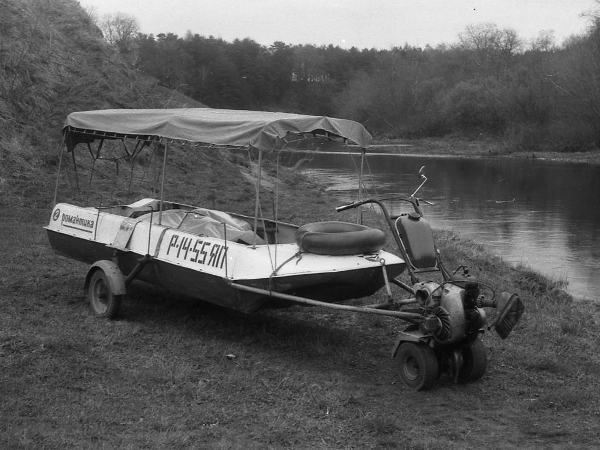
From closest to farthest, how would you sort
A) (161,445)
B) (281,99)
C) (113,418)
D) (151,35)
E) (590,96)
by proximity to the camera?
1. (161,445)
2. (113,418)
3. (590,96)
4. (151,35)
5. (281,99)

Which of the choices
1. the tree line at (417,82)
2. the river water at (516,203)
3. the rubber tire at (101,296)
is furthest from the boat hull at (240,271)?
the tree line at (417,82)

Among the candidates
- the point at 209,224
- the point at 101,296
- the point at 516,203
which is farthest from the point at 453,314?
the point at 516,203

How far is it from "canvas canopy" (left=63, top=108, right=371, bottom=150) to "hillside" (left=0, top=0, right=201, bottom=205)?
784 cm

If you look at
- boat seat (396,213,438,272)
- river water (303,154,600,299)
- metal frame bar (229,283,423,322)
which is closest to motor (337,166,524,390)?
metal frame bar (229,283,423,322)

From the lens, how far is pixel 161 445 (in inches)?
216

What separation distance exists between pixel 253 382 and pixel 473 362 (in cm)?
193

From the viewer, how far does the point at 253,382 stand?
7027 mm

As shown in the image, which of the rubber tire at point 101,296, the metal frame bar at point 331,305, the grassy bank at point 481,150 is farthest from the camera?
the grassy bank at point 481,150

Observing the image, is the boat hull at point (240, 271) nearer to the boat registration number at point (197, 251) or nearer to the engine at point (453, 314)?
the boat registration number at point (197, 251)

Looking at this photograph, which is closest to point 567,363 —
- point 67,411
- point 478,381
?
point 478,381

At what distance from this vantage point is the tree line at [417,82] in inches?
2581

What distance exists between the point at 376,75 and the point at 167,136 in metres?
108

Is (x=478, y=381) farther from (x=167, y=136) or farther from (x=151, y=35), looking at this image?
(x=151, y=35)

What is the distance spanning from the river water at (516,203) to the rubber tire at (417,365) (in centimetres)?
769
